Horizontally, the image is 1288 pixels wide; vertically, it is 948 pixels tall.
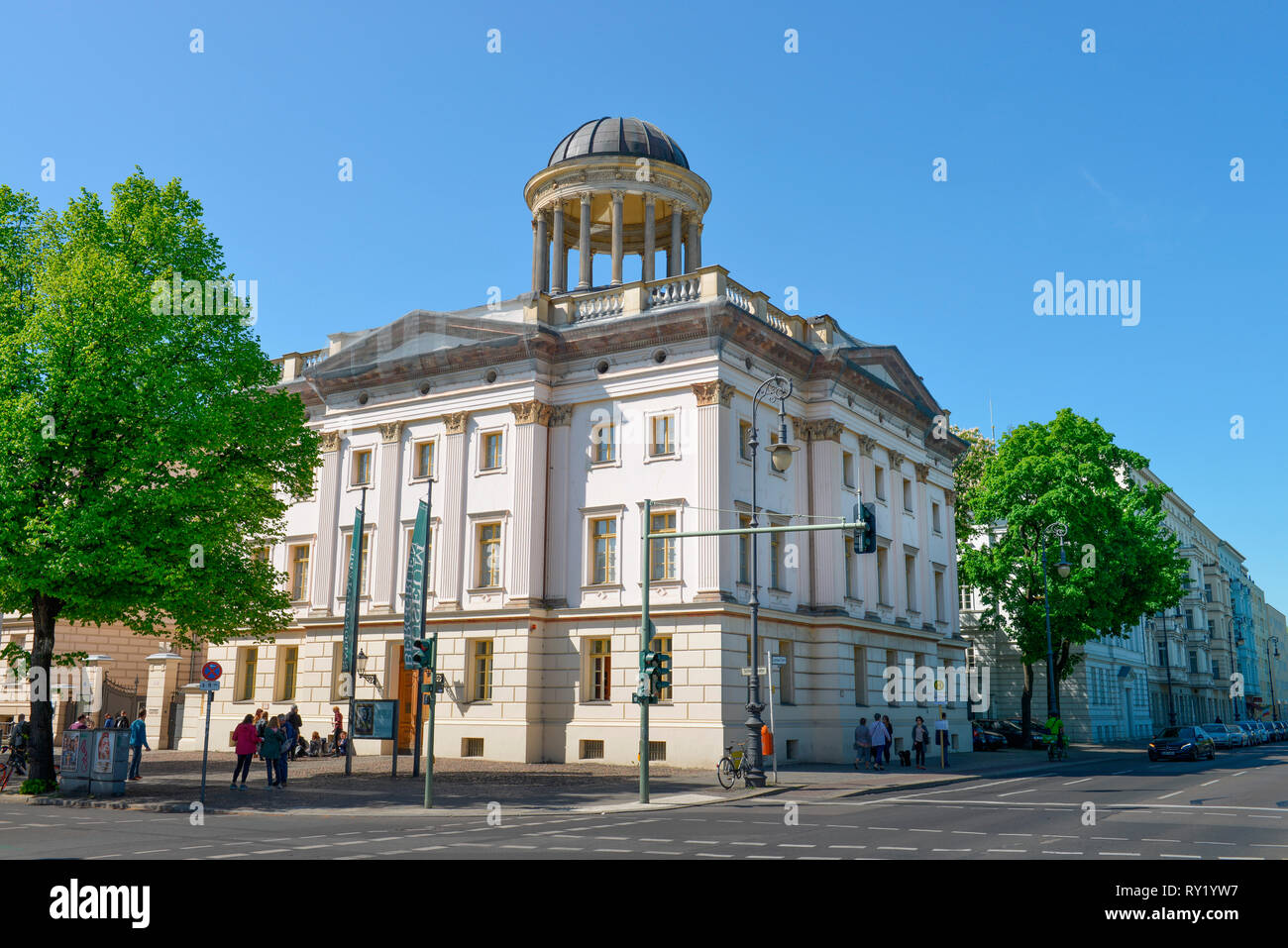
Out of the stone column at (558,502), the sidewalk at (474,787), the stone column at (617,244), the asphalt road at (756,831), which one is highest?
the stone column at (617,244)

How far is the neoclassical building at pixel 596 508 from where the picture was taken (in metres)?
35.7

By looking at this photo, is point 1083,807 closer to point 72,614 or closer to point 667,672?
point 667,672

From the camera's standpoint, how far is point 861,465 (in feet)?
143

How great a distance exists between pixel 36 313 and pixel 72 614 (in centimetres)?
720

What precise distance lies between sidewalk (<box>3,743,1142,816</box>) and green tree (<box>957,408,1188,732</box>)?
586 inches

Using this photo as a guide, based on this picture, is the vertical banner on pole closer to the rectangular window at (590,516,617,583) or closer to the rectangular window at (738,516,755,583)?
the rectangular window at (590,516,617,583)

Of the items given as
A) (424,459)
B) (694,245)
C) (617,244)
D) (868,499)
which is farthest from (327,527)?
(868,499)

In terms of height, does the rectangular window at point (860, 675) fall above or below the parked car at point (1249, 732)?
above

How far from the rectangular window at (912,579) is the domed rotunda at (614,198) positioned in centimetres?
1621

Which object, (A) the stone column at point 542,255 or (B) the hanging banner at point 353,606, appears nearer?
(B) the hanging banner at point 353,606

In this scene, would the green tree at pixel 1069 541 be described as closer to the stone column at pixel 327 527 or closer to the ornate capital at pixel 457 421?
the ornate capital at pixel 457 421

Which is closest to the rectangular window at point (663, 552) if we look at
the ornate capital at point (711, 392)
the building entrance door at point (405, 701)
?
the ornate capital at point (711, 392)

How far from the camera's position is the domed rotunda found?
4488 cm
